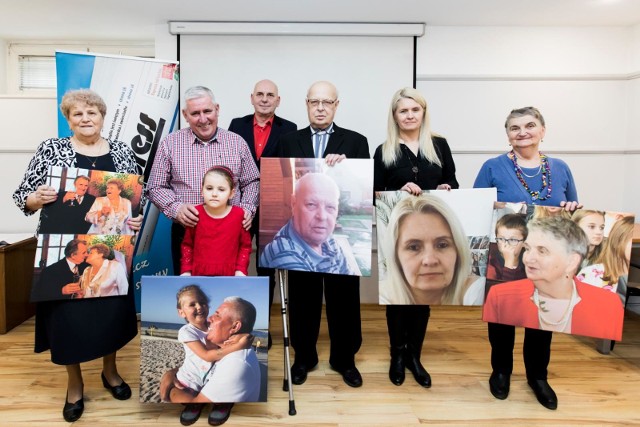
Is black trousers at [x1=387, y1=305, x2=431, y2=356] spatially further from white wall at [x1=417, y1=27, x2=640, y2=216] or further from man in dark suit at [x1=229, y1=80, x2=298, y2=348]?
white wall at [x1=417, y1=27, x2=640, y2=216]

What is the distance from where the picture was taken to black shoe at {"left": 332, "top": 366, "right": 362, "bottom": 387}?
2.60m

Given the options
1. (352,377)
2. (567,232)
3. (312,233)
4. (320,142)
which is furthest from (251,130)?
(567,232)

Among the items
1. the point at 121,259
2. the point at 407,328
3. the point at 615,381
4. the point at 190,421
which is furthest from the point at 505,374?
the point at 121,259

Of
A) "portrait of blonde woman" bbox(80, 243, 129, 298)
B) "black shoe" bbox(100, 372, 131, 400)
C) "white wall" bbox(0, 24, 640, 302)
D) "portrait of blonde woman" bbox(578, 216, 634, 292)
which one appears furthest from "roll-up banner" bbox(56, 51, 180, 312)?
"portrait of blonde woman" bbox(578, 216, 634, 292)

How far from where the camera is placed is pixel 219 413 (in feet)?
7.36

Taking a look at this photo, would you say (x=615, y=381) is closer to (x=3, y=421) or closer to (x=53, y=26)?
(x=3, y=421)

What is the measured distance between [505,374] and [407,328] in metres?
0.56

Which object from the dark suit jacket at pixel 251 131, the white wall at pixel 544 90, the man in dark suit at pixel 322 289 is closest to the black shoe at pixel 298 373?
the man in dark suit at pixel 322 289

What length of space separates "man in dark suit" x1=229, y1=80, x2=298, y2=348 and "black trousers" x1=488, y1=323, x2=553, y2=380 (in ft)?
4.76

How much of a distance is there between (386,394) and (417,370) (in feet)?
0.81

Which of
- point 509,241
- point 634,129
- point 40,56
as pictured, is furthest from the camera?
point 40,56

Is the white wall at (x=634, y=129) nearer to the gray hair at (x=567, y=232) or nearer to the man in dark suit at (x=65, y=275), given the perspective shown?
the gray hair at (x=567, y=232)

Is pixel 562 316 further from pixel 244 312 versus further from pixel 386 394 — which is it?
pixel 244 312

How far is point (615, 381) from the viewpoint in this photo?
9.01ft
